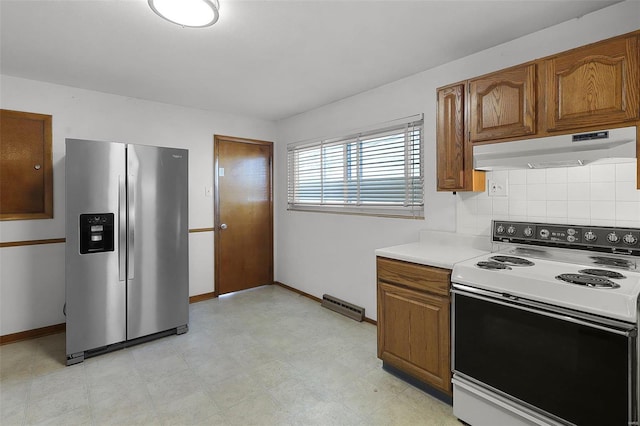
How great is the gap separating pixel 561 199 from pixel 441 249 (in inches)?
32.6

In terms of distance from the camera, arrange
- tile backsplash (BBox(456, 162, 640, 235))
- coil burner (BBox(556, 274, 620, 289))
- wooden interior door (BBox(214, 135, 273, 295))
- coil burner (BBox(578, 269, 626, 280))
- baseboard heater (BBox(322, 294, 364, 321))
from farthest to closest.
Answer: wooden interior door (BBox(214, 135, 273, 295)) → baseboard heater (BBox(322, 294, 364, 321)) → tile backsplash (BBox(456, 162, 640, 235)) → coil burner (BBox(578, 269, 626, 280)) → coil burner (BBox(556, 274, 620, 289))

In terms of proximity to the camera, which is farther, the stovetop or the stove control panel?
the stove control panel

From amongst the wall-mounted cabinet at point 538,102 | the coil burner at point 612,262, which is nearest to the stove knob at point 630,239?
the coil burner at point 612,262

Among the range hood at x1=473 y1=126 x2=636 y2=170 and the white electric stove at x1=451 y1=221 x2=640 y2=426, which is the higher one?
the range hood at x1=473 y1=126 x2=636 y2=170

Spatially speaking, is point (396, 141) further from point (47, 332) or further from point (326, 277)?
point (47, 332)

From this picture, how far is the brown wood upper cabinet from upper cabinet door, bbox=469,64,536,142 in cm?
8

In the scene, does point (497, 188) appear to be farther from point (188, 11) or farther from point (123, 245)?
point (123, 245)

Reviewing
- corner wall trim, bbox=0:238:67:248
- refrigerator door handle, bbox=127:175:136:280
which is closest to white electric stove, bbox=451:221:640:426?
refrigerator door handle, bbox=127:175:136:280

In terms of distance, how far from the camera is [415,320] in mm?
2182

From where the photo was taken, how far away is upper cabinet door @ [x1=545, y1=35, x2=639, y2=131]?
164 centimetres

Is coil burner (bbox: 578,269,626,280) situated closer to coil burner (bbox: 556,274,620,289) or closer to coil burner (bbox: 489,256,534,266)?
coil burner (bbox: 556,274,620,289)

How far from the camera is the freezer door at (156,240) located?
9.39 feet

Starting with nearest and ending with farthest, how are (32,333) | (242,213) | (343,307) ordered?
1. (32,333)
2. (343,307)
3. (242,213)

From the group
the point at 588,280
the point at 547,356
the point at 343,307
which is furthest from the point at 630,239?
the point at 343,307
